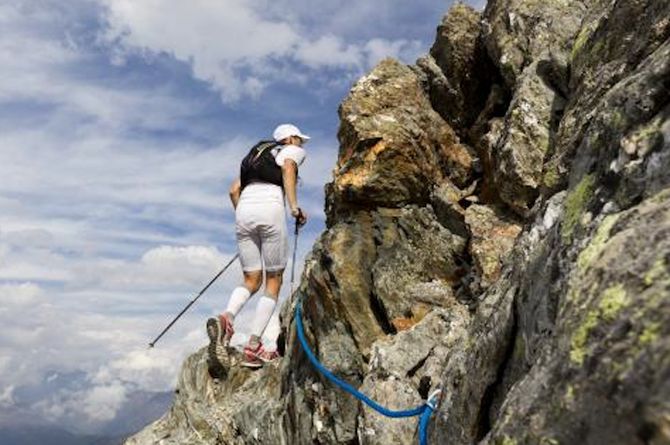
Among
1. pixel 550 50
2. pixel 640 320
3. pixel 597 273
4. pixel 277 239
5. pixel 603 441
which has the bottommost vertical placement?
pixel 603 441

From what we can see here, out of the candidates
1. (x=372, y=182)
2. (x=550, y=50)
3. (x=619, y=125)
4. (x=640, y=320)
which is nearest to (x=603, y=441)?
(x=640, y=320)

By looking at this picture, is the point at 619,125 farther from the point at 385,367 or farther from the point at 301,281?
the point at 301,281

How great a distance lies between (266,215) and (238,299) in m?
2.72

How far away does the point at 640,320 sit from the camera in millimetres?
3768

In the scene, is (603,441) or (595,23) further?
(595,23)

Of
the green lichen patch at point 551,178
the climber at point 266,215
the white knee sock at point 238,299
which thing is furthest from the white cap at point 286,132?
the green lichen patch at point 551,178

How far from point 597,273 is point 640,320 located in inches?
33.5

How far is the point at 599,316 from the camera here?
4.21 meters

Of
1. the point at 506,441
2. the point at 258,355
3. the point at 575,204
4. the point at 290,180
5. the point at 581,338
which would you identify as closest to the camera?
the point at 581,338

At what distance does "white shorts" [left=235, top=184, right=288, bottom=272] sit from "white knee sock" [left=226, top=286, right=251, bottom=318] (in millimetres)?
689

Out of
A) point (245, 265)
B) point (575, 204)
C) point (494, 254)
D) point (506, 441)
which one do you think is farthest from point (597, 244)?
point (245, 265)

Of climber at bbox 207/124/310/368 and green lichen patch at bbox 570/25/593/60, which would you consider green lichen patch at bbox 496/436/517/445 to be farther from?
climber at bbox 207/124/310/368

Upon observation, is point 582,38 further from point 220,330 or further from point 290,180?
point 220,330

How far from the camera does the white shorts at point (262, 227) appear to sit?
16.9 meters
